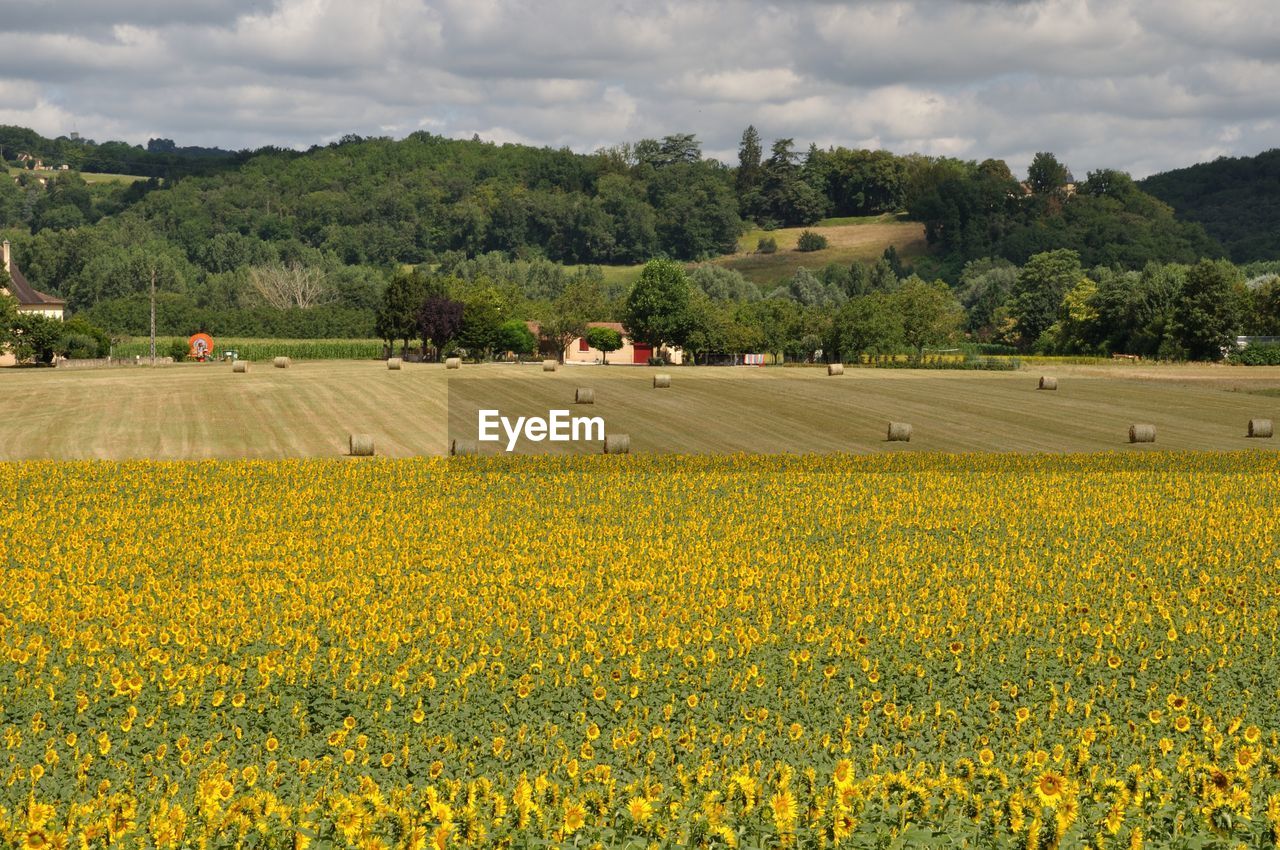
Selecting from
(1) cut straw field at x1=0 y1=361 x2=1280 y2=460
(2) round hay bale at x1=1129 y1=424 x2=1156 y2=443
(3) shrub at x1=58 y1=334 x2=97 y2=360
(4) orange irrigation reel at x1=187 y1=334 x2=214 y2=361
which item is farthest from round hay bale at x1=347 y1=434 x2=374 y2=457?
(4) orange irrigation reel at x1=187 y1=334 x2=214 y2=361

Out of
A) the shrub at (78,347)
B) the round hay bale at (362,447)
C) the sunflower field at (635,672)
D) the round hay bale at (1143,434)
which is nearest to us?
the sunflower field at (635,672)

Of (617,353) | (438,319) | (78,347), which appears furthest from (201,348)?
(617,353)

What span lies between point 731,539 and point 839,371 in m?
69.1

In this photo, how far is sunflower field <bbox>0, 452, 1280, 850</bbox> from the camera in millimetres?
11625

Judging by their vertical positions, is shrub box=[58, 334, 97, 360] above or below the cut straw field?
above

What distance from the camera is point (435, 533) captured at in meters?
28.4

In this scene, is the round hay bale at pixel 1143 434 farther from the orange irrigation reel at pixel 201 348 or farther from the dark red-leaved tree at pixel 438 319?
the orange irrigation reel at pixel 201 348

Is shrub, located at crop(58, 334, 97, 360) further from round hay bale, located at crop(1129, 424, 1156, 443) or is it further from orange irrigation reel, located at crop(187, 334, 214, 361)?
round hay bale, located at crop(1129, 424, 1156, 443)

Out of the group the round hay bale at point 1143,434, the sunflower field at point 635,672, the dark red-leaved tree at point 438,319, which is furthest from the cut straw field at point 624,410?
the dark red-leaved tree at point 438,319

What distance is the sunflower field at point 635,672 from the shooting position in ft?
38.1

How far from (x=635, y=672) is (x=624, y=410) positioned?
47.3 metres

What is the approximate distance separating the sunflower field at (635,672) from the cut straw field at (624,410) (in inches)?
702

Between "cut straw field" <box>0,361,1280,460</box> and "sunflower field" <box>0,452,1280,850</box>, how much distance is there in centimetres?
1782

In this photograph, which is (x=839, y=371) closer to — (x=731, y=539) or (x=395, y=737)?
(x=731, y=539)
